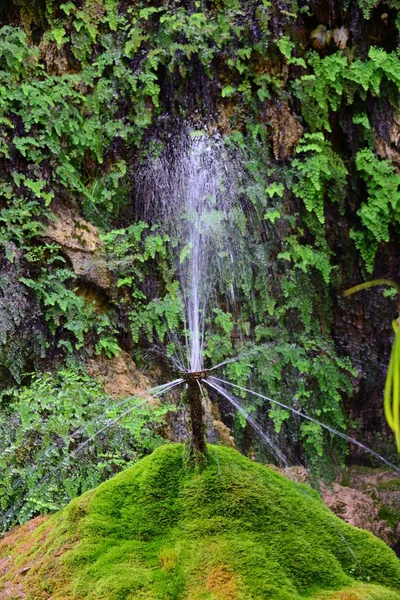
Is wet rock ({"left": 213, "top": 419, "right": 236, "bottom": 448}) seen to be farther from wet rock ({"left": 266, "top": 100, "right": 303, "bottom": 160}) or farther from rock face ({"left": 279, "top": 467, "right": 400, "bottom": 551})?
wet rock ({"left": 266, "top": 100, "right": 303, "bottom": 160})

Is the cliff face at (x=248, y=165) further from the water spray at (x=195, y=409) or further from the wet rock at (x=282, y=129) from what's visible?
the water spray at (x=195, y=409)

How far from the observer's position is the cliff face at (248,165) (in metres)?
6.15

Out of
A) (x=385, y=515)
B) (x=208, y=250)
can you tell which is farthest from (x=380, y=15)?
(x=385, y=515)

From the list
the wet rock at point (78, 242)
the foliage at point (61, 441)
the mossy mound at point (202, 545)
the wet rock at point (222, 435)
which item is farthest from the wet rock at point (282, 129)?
the mossy mound at point (202, 545)

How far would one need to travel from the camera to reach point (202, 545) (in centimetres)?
239

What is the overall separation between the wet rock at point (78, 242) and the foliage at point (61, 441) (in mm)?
1162

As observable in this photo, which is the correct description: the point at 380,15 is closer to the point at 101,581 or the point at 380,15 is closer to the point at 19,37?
the point at 19,37

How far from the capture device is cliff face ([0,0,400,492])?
6148mm

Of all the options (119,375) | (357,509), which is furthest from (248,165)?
(357,509)

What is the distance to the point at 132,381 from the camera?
597cm

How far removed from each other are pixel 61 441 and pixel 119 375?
4.24ft

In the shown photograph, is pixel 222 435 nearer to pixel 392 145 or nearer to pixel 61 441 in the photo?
pixel 61 441

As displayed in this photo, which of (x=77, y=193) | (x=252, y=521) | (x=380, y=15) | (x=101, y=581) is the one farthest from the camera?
(x=380, y=15)

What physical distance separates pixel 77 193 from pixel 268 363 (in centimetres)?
277
